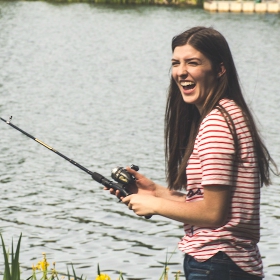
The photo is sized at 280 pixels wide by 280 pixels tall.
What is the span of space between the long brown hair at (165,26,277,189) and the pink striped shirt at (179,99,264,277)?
0.15 ft

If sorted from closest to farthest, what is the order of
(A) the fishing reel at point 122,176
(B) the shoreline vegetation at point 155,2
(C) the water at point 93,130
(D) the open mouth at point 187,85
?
(D) the open mouth at point 187,85, (A) the fishing reel at point 122,176, (C) the water at point 93,130, (B) the shoreline vegetation at point 155,2

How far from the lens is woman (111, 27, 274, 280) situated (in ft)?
11.6

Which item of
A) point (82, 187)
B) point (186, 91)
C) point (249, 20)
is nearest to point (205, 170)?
point (186, 91)

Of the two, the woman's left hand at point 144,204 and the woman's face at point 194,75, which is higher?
the woman's face at point 194,75

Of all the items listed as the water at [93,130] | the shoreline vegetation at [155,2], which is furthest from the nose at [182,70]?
the shoreline vegetation at [155,2]

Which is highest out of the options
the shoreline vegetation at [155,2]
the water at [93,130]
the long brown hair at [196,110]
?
the long brown hair at [196,110]

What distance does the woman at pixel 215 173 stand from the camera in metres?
3.54

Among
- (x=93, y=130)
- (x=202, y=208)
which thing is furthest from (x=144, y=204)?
(x=93, y=130)

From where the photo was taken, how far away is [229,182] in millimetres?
3537

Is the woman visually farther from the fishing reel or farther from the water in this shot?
the water

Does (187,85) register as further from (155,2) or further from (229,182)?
(155,2)

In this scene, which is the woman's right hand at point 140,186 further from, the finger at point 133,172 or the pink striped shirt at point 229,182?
the pink striped shirt at point 229,182

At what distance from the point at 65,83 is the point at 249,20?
26.0 meters

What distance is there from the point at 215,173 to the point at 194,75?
18.3 inches
